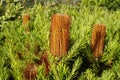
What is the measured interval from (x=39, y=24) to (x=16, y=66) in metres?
0.79

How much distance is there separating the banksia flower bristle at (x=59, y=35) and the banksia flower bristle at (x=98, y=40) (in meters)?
0.39

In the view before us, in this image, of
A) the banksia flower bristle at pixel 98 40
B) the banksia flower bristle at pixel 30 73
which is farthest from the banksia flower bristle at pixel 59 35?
the banksia flower bristle at pixel 98 40

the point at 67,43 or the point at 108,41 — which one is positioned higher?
the point at 67,43

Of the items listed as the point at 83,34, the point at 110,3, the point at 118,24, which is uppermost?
the point at 83,34

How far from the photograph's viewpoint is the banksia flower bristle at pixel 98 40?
100 inches

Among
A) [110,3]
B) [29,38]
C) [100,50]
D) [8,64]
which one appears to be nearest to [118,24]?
[100,50]

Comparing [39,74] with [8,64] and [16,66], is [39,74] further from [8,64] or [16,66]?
[8,64]

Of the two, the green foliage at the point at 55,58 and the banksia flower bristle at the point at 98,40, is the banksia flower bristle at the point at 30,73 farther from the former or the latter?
the banksia flower bristle at the point at 98,40

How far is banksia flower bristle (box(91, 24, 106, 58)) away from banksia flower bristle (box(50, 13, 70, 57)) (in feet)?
1.27

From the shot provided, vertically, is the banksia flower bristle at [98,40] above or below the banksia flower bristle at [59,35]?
below

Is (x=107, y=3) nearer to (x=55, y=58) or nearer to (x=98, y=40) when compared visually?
(x=98, y=40)

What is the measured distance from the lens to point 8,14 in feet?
8.88

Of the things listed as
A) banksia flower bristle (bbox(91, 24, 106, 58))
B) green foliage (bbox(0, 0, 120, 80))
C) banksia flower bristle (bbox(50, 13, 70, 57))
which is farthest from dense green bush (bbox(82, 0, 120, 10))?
banksia flower bristle (bbox(50, 13, 70, 57))

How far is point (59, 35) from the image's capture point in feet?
7.22
